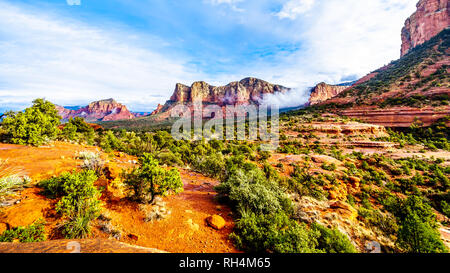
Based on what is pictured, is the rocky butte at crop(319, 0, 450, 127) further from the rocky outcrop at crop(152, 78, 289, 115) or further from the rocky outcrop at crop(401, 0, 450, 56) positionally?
the rocky outcrop at crop(152, 78, 289, 115)

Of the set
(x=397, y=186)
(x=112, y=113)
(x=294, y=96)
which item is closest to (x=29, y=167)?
(x=397, y=186)

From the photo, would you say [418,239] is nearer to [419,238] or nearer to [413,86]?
[419,238]

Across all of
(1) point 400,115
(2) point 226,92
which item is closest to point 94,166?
(1) point 400,115

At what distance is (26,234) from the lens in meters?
3.97

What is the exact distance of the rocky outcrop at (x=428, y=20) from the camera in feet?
222

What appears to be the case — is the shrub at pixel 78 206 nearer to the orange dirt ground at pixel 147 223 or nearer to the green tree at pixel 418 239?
the orange dirt ground at pixel 147 223

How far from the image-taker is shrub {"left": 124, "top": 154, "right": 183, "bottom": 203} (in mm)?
6227

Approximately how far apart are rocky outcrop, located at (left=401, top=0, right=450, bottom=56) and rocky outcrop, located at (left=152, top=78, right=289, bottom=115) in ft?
230

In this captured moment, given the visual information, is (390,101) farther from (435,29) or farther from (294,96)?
(294,96)

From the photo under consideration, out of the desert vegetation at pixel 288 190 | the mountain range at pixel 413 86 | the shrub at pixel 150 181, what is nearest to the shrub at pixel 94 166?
the desert vegetation at pixel 288 190

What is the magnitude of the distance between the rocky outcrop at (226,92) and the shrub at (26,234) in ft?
403

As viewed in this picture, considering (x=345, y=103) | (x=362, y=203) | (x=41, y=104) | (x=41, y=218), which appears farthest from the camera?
(x=345, y=103)

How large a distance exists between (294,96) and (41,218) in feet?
461

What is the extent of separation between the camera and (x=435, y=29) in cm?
6888
